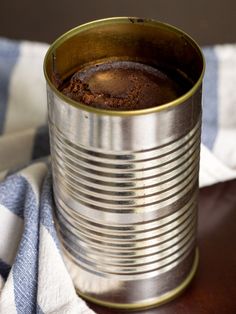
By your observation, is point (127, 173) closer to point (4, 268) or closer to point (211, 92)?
point (4, 268)

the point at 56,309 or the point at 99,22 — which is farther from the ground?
the point at 99,22

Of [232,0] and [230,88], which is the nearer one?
[230,88]

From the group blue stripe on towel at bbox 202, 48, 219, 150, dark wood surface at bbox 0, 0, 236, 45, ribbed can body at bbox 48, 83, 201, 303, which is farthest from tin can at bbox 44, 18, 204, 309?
dark wood surface at bbox 0, 0, 236, 45

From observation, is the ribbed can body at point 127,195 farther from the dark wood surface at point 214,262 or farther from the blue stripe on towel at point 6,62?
the blue stripe on towel at point 6,62

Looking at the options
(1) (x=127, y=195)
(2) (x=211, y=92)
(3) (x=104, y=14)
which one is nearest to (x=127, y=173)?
(1) (x=127, y=195)

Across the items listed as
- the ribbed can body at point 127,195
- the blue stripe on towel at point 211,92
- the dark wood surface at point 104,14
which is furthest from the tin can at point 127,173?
the dark wood surface at point 104,14

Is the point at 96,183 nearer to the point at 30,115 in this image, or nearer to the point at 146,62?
the point at 146,62

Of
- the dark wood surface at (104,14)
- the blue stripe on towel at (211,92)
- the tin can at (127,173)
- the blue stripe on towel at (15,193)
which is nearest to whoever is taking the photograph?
the tin can at (127,173)

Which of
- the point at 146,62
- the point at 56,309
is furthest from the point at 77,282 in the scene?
the point at 146,62
